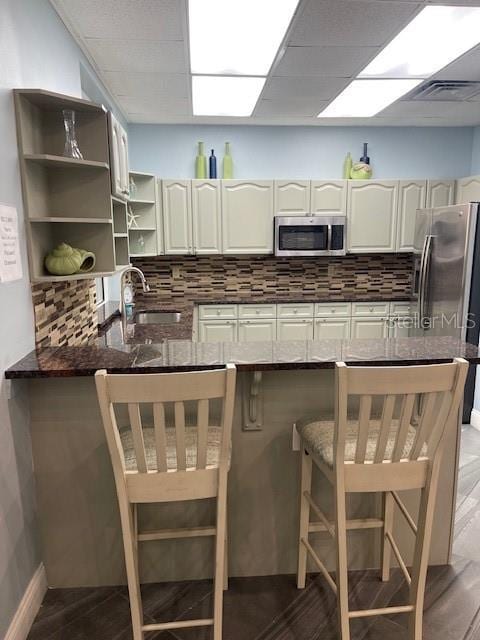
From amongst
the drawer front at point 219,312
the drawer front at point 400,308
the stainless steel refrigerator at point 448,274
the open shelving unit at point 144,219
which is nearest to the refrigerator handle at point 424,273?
the stainless steel refrigerator at point 448,274

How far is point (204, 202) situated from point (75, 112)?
230cm

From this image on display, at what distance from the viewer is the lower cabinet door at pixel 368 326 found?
4523 millimetres

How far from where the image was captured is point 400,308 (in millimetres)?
4543

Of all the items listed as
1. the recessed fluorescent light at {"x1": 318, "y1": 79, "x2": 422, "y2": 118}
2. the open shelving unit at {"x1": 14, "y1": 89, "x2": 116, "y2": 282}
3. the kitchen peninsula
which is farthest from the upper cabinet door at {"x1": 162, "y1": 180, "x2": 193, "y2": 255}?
the kitchen peninsula

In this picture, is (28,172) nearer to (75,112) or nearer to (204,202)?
(75,112)

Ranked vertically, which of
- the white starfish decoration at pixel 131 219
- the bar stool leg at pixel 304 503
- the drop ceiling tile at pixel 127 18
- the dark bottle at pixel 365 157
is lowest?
the bar stool leg at pixel 304 503

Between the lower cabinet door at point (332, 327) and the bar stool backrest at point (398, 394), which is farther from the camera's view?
the lower cabinet door at point (332, 327)

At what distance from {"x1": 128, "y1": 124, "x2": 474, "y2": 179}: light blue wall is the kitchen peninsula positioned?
3.15m

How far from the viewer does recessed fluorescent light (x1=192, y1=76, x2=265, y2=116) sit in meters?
3.22

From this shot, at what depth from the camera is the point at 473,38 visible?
2555 millimetres

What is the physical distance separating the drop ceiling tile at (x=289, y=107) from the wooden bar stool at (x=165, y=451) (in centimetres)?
308

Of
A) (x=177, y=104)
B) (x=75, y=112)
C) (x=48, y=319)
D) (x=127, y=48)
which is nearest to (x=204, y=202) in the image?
(x=177, y=104)

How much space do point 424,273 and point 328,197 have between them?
1.20 metres

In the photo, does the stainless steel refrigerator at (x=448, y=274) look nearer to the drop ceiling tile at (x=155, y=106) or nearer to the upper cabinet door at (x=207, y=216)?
the upper cabinet door at (x=207, y=216)
